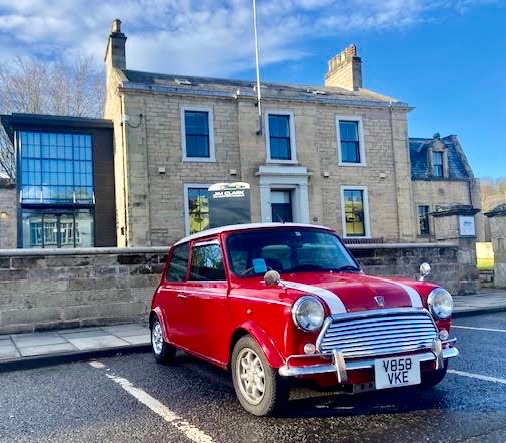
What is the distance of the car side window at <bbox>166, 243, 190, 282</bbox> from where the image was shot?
5959mm

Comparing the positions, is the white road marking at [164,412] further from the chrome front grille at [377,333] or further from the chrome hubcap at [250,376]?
the chrome front grille at [377,333]

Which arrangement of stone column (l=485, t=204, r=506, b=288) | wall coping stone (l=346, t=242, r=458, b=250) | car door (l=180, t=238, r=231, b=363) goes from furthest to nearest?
stone column (l=485, t=204, r=506, b=288) < wall coping stone (l=346, t=242, r=458, b=250) < car door (l=180, t=238, r=231, b=363)

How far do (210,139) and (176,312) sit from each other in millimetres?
16415

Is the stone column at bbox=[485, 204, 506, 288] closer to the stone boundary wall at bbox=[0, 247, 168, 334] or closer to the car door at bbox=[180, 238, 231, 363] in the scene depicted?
the stone boundary wall at bbox=[0, 247, 168, 334]

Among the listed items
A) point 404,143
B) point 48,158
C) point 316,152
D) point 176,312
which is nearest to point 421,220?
point 404,143

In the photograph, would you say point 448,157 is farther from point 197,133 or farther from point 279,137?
point 197,133

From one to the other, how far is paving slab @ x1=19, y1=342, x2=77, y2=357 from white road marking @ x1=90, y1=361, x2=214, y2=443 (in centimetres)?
177

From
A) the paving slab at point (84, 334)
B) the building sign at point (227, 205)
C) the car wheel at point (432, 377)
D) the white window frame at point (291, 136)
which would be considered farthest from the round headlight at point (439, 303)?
the white window frame at point (291, 136)

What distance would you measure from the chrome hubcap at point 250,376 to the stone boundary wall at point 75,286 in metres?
6.15

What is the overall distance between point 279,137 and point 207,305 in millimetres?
18319

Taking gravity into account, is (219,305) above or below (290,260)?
below

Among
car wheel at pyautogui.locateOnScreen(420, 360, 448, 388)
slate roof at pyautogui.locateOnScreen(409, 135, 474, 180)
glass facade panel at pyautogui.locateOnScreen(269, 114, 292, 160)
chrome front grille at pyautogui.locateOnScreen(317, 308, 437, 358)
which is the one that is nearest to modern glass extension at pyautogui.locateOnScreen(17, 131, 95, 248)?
glass facade panel at pyautogui.locateOnScreen(269, 114, 292, 160)

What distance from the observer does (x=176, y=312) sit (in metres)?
5.82

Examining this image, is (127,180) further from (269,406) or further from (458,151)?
(458,151)
